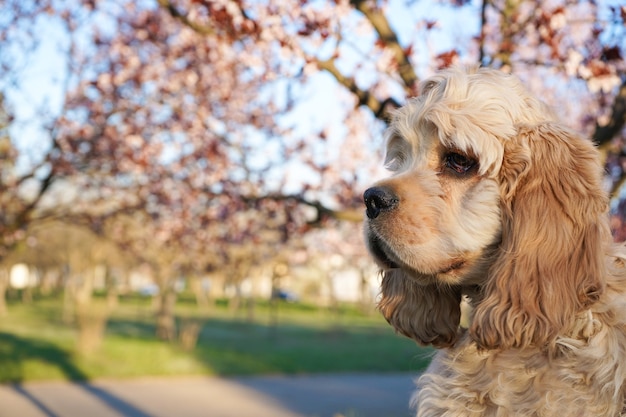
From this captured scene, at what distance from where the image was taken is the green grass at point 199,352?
16.3 m

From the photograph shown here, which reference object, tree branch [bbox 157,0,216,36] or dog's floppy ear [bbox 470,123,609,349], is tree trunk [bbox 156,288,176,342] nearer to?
tree branch [bbox 157,0,216,36]

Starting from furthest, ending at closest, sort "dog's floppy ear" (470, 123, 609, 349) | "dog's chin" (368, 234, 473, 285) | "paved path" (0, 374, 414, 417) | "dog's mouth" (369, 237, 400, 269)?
"paved path" (0, 374, 414, 417)
"dog's mouth" (369, 237, 400, 269)
"dog's chin" (368, 234, 473, 285)
"dog's floppy ear" (470, 123, 609, 349)

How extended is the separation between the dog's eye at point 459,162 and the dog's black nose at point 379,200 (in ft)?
0.76

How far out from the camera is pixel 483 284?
8.41ft

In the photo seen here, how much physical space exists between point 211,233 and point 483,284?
1612cm

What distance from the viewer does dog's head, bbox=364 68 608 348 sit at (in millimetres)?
2338

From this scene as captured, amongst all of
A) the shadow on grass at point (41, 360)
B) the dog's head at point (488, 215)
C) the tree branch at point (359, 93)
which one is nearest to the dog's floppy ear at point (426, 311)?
the dog's head at point (488, 215)

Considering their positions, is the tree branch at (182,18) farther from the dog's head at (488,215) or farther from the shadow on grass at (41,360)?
the shadow on grass at (41,360)

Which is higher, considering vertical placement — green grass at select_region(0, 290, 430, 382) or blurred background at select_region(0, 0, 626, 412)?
blurred background at select_region(0, 0, 626, 412)

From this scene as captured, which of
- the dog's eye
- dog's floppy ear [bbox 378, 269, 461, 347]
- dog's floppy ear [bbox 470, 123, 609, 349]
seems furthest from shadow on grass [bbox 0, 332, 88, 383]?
dog's floppy ear [bbox 470, 123, 609, 349]

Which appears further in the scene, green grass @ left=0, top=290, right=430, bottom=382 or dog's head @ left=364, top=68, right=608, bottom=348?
green grass @ left=0, top=290, right=430, bottom=382

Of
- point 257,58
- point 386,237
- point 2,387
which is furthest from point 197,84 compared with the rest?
point 386,237

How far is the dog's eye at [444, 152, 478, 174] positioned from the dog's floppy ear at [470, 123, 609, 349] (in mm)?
122

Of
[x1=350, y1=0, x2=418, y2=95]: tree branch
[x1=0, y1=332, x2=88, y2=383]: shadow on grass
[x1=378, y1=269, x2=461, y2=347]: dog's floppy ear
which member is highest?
[x1=350, y1=0, x2=418, y2=95]: tree branch
